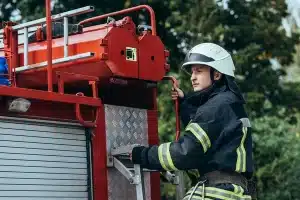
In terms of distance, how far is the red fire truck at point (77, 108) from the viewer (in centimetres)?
434

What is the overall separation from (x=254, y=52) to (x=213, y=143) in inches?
301

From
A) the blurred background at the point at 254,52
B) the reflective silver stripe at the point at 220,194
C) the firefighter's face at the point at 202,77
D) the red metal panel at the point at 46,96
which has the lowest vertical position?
the reflective silver stripe at the point at 220,194

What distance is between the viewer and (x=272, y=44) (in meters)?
12.6

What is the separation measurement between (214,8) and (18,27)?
292 inches

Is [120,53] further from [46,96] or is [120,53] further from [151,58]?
[46,96]

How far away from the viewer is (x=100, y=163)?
15.9ft

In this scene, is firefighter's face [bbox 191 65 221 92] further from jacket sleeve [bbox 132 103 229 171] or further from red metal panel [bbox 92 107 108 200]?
red metal panel [bbox 92 107 108 200]

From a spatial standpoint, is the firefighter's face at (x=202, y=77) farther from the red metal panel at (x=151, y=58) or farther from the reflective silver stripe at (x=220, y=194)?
the reflective silver stripe at (x=220, y=194)

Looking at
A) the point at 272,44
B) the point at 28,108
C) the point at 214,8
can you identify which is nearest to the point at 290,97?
the point at 272,44

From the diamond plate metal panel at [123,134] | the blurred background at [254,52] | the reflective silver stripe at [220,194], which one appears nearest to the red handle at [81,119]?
the diamond plate metal panel at [123,134]

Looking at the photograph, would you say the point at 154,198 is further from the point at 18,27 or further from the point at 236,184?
the point at 18,27

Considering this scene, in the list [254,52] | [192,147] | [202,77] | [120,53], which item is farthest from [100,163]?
[254,52]

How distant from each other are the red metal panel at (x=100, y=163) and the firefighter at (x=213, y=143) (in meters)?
0.22

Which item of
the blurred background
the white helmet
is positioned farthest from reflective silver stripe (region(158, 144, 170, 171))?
the blurred background
